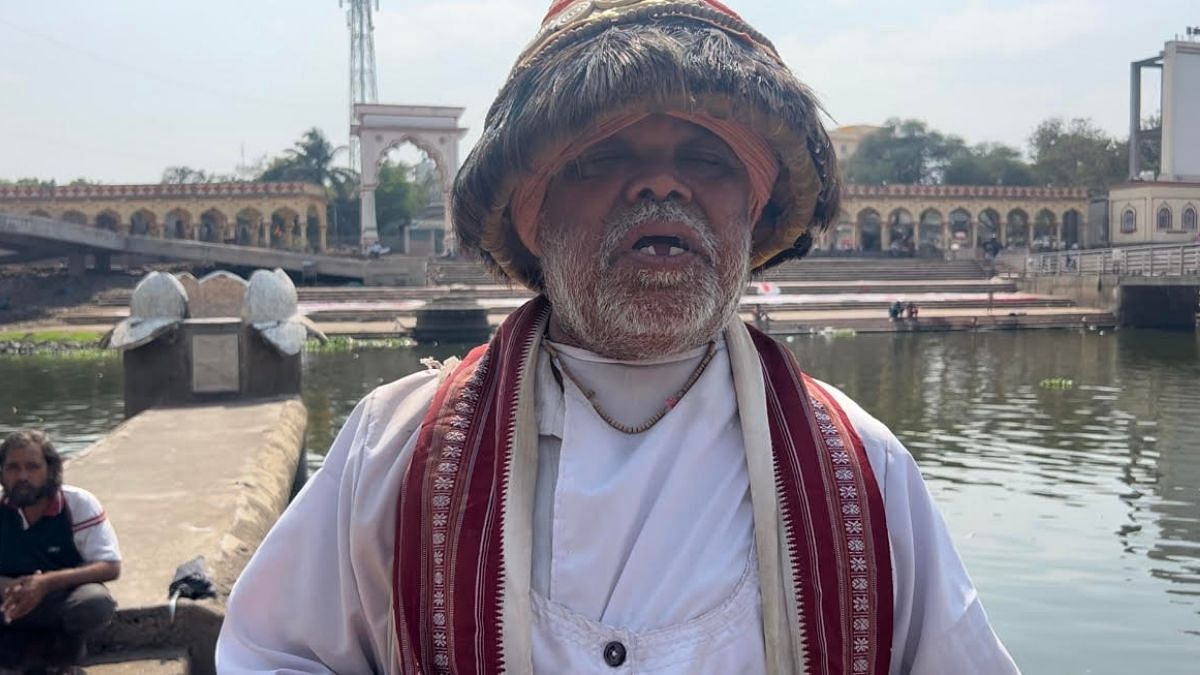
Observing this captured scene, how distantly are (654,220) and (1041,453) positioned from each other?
26.0ft

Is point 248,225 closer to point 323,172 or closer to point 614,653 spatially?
point 323,172

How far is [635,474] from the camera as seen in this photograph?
123cm

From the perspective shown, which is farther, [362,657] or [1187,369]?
[1187,369]

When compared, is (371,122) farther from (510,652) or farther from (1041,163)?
(510,652)

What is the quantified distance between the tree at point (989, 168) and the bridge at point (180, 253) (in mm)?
33748

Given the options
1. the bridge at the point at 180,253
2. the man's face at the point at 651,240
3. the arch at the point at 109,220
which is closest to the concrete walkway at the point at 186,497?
the man's face at the point at 651,240

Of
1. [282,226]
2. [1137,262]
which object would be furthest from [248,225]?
[1137,262]

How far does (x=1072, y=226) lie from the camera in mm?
43875

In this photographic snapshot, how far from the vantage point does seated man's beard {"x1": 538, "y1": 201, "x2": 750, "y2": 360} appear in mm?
1260

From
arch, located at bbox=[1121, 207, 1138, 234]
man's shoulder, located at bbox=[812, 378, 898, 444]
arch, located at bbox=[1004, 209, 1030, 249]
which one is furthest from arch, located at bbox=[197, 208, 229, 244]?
man's shoulder, located at bbox=[812, 378, 898, 444]

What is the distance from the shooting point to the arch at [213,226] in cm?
4012

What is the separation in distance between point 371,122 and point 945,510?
3355 centimetres

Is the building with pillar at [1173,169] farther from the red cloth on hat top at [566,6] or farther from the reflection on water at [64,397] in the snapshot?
the red cloth on hat top at [566,6]

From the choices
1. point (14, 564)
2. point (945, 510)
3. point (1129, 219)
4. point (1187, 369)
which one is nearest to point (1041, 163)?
point (1129, 219)
